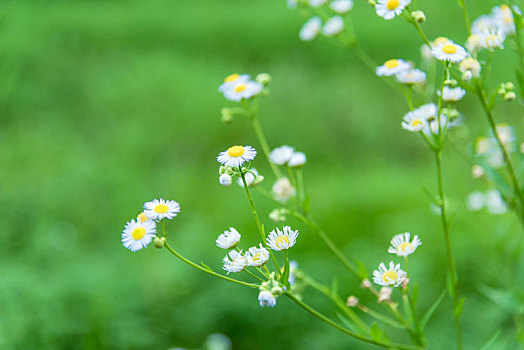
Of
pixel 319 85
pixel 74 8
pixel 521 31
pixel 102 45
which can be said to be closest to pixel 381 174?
pixel 319 85

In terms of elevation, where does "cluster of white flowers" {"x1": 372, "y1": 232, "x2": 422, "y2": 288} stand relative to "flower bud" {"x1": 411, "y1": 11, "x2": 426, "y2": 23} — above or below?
below

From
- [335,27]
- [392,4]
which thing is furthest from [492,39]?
[335,27]

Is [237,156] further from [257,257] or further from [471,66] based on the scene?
[471,66]

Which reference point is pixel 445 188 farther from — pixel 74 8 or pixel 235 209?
pixel 74 8

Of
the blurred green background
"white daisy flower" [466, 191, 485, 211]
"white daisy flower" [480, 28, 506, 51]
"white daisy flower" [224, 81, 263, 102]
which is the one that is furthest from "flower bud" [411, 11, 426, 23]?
"white daisy flower" [466, 191, 485, 211]

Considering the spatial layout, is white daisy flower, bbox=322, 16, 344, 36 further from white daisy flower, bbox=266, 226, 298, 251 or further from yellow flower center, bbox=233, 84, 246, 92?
white daisy flower, bbox=266, 226, 298, 251

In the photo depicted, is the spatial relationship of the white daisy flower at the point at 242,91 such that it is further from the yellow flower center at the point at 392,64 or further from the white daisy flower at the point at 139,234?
the white daisy flower at the point at 139,234
